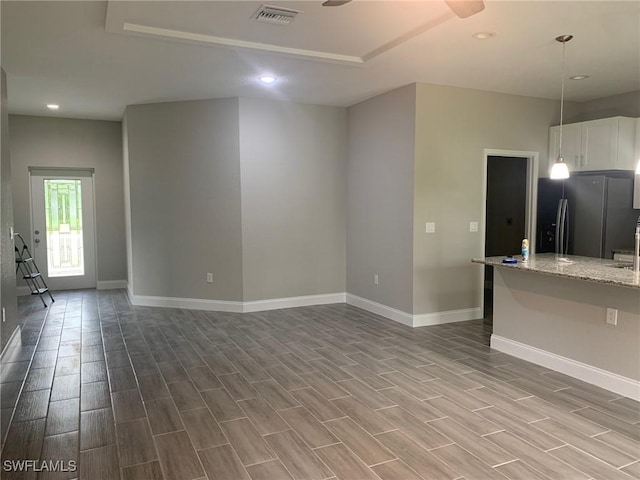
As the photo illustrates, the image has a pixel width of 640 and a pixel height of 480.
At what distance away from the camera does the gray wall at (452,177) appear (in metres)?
5.32

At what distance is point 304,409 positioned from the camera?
3268mm

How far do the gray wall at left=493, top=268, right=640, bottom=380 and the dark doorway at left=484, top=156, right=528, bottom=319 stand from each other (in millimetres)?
2355

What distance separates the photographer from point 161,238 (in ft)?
21.2

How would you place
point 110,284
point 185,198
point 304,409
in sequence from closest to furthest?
point 304,409, point 185,198, point 110,284

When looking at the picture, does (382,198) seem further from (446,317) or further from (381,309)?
(446,317)

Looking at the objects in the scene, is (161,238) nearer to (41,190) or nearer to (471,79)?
(41,190)

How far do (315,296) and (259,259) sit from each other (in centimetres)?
103

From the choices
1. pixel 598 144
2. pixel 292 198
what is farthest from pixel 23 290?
pixel 598 144

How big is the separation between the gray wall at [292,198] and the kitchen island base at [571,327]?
2786mm

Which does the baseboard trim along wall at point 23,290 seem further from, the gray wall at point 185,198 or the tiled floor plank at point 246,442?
the tiled floor plank at point 246,442

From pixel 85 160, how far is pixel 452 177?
6115mm

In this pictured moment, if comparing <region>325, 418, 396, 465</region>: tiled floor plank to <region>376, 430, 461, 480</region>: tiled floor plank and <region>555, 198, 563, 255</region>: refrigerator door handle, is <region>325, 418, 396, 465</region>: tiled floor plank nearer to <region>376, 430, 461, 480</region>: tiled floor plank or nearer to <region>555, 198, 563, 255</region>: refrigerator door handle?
<region>376, 430, 461, 480</region>: tiled floor plank

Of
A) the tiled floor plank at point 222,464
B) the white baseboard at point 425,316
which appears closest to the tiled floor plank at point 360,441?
the tiled floor plank at point 222,464

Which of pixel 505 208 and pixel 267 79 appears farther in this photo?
pixel 505 208
